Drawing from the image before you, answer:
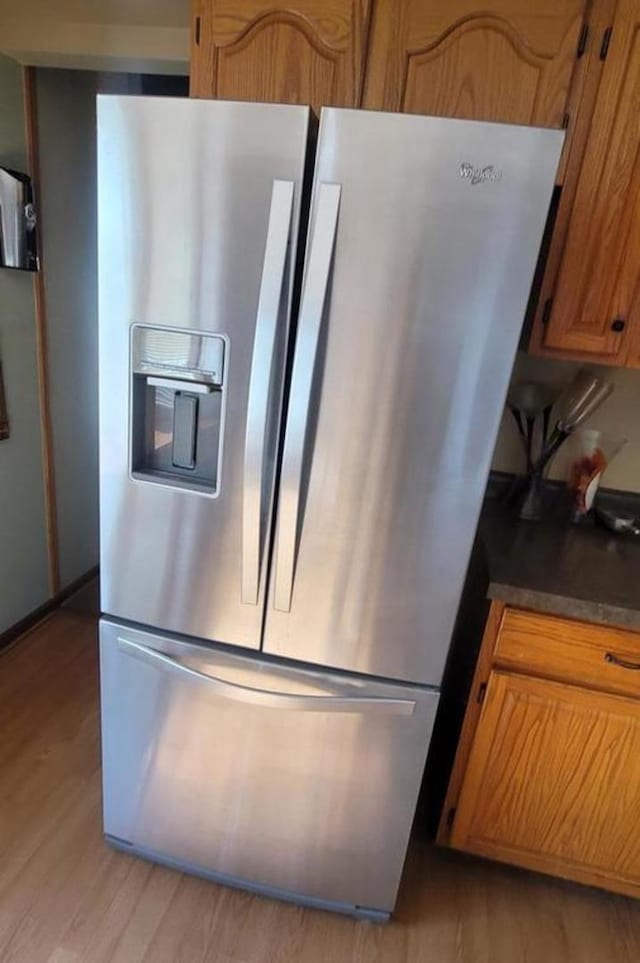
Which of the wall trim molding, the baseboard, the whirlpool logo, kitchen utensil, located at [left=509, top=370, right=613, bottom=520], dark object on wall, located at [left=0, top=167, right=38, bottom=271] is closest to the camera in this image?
the whirlpool logo

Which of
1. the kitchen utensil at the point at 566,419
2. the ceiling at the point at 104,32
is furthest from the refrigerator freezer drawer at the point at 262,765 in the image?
the ceiling at the point at 104,32

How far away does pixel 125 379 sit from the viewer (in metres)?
1.22

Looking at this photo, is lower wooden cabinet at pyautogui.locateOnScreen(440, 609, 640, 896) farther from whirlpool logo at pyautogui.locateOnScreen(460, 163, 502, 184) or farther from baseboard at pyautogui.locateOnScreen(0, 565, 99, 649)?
baseboard at pyautogui.locateOnScreen(0, 565, 99, 649)

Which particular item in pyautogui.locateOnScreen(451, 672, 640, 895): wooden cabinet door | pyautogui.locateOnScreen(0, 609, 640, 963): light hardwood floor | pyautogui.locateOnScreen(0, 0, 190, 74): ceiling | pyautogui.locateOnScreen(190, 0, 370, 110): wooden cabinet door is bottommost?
pyautogui.locateOnScreen(0, 609, 640, 963): light hardwood floor

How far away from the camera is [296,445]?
115cm

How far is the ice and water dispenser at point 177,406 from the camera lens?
3.86 ft

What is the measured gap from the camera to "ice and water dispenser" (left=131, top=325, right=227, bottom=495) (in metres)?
1.18

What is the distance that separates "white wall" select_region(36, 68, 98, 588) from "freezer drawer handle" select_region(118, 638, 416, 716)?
5.01 feet

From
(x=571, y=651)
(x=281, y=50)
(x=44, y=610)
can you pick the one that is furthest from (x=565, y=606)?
(x=44, y=610)

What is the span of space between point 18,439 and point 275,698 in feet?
5.38

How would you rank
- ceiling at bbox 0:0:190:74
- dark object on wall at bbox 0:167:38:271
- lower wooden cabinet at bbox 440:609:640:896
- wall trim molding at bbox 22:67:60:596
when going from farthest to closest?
wall trim molding at bbox 22:67:60:596 → dark object on wall at bbox 0:167:38:271 → ceiling at bbox 0:0:190:74 → lower wooden cabinet at bbox 440:609:640:896

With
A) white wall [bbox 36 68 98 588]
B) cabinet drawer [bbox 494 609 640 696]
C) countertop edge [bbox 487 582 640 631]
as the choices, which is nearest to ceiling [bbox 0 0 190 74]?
white wall [bbox 36 68 98 588]

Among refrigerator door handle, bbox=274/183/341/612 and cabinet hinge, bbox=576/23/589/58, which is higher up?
cabinet hinge, bbox=576/23/589/58

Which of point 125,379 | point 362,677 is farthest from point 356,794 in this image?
point 125,379
